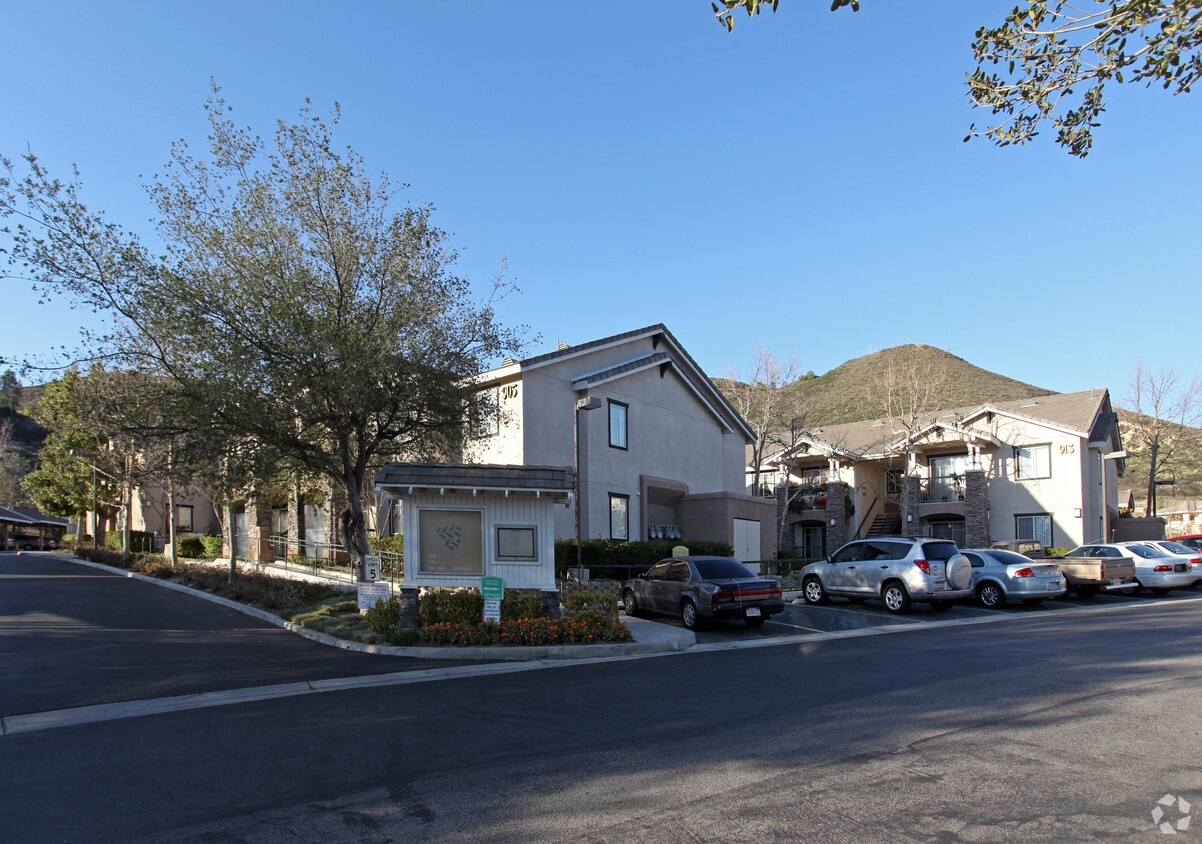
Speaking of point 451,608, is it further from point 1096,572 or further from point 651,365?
point 1096,572

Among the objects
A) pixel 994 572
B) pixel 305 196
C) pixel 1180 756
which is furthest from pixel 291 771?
pixel 994 572

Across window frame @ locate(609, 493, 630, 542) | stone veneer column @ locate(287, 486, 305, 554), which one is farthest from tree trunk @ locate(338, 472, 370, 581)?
stone veneer column @ locate(287, 486, 305, 554)

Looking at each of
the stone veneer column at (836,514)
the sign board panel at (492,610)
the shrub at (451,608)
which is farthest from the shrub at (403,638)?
the stone veneer column at (836,514)

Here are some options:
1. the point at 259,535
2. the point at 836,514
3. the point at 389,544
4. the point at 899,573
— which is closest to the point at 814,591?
the point at 899,573

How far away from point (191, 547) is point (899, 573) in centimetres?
3313

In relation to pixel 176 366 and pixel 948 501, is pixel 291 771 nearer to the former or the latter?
pixel 176 366

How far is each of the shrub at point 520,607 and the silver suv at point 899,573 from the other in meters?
9.22

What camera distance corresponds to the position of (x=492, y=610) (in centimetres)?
1414

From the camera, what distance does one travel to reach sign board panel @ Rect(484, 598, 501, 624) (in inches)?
554

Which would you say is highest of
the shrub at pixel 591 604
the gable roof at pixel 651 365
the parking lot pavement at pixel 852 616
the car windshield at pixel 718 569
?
the gable roof at pixel 651 365

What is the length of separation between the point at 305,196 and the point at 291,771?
13037 mm

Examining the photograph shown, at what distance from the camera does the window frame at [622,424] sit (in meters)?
25.8

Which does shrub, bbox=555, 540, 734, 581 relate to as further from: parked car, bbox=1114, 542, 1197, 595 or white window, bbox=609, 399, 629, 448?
parked car, bbox=1114, 542, 1197, 595

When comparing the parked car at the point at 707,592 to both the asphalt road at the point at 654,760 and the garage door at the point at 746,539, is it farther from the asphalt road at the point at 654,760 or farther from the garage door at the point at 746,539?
the garage door at the point at 746,539
